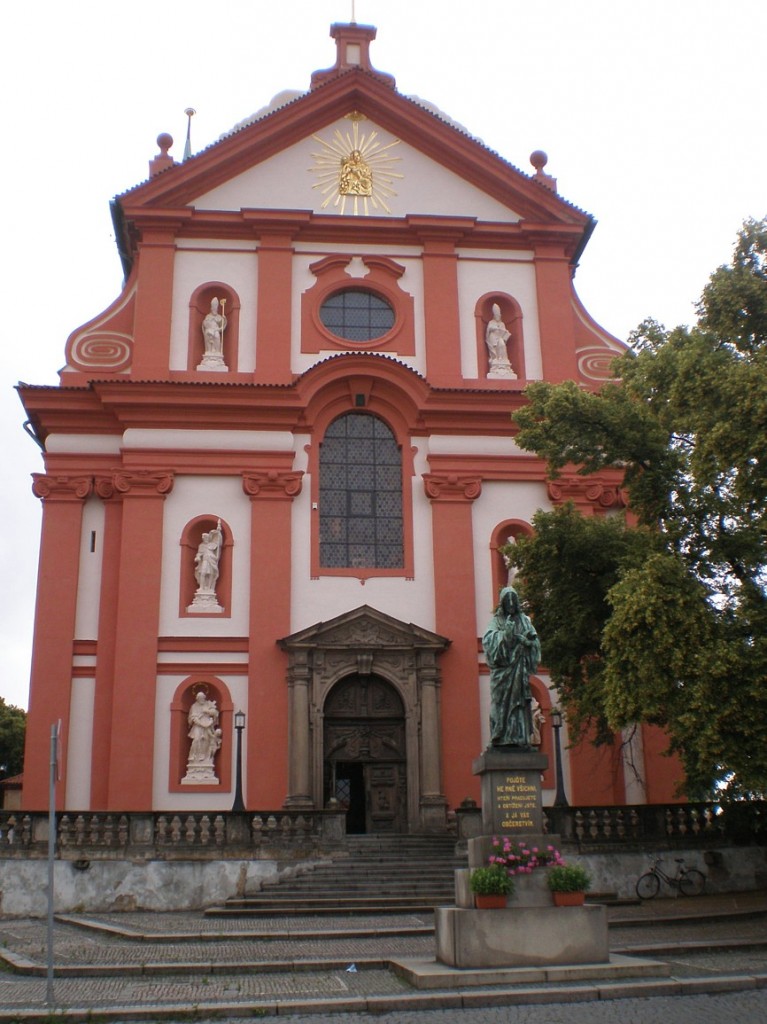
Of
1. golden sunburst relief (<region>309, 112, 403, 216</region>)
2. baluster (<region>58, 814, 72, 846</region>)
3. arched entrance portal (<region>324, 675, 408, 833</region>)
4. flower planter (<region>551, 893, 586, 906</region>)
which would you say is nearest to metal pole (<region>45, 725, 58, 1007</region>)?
flower planter (<region>551, 893, 586, 906</region>)

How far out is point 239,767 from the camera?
19.1 meters

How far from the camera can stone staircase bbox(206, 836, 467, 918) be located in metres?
16.2

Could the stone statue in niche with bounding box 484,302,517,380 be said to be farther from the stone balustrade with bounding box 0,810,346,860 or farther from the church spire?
the stone balustrade with bounding box 0,810,346,860

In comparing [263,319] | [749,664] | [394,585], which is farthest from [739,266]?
[263,319]

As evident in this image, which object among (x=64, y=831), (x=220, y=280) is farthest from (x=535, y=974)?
(x=220, y=280)

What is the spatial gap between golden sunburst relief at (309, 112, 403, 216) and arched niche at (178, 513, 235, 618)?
7.97 m

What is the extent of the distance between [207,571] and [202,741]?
3.34 metres

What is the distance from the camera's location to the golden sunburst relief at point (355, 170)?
25891 millimetres

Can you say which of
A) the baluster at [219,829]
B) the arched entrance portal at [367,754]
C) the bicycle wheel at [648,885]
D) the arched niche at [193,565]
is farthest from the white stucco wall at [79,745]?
the bicycle wheel at [648,885]

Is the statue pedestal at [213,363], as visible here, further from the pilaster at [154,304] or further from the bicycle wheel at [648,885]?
the bicycle wheel at [648,885]

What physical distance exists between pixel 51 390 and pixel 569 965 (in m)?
16.8

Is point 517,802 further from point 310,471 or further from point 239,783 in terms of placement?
point 310,471

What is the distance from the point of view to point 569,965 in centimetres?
1066

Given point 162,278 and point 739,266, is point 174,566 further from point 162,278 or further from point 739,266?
point 739,266
